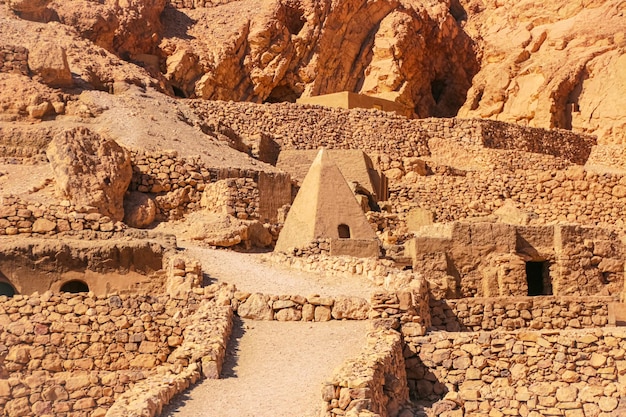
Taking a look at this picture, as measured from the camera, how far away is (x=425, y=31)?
3647cm

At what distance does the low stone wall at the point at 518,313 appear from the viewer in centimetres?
1277

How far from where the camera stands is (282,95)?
34.6m

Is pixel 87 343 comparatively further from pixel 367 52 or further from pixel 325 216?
pixel 367 52

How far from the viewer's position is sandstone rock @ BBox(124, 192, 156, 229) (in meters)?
19.5

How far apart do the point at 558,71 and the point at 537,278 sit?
17507 millimetres

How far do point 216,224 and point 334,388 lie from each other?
32.4ft

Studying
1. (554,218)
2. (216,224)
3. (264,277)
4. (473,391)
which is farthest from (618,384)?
(554,218)

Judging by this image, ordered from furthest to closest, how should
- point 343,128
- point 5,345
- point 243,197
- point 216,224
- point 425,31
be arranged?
point 425,31, point 343,128, point 243,197, point 216,224, point 5,345

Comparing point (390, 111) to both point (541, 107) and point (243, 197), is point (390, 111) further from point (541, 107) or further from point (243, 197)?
point (243, 197)

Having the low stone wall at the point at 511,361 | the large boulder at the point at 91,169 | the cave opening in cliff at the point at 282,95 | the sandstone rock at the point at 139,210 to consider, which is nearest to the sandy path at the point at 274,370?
the low stone wall at the point at 511,361

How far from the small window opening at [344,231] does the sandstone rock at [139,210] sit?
5.21 m

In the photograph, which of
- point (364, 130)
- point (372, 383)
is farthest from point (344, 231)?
point (364, 130)

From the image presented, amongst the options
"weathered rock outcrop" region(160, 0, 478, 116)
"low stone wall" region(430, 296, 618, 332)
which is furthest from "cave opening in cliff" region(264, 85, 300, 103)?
"low stone wall" region(430, 296, 618, 332)

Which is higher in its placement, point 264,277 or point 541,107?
point 541,107
